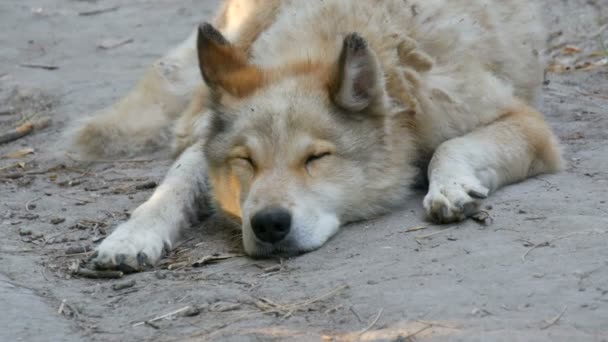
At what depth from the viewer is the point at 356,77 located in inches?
175

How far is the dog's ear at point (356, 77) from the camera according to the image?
4.30 m

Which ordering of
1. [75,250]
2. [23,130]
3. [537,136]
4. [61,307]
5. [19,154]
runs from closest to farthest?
[61,307], [75,250], [537,136], [19,154], [23,130]

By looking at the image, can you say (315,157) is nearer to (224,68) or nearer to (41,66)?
(224,68)

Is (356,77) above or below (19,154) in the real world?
above

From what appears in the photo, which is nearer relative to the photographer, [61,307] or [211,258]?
[61,307]

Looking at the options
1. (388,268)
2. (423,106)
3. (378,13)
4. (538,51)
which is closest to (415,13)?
(378,13)

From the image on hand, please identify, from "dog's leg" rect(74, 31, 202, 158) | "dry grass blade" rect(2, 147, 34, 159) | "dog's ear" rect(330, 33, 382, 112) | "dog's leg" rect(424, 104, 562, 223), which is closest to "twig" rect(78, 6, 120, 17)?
"dry grass blade" rect(2, 147, 34, 159)

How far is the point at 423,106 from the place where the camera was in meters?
4.84

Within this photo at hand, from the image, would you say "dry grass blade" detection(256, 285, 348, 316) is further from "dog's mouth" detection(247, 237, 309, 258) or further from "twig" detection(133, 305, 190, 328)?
"dog's mouth" detection(247, 237, 309, 258)

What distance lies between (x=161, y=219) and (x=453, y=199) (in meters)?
1.51

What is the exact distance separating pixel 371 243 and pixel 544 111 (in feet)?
10.2

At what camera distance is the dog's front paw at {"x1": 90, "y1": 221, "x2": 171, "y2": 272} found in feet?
13.9

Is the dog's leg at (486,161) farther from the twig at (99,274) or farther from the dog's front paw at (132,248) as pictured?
the twig at (99,274)

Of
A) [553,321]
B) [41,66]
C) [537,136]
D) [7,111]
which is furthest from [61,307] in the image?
[41,66]
